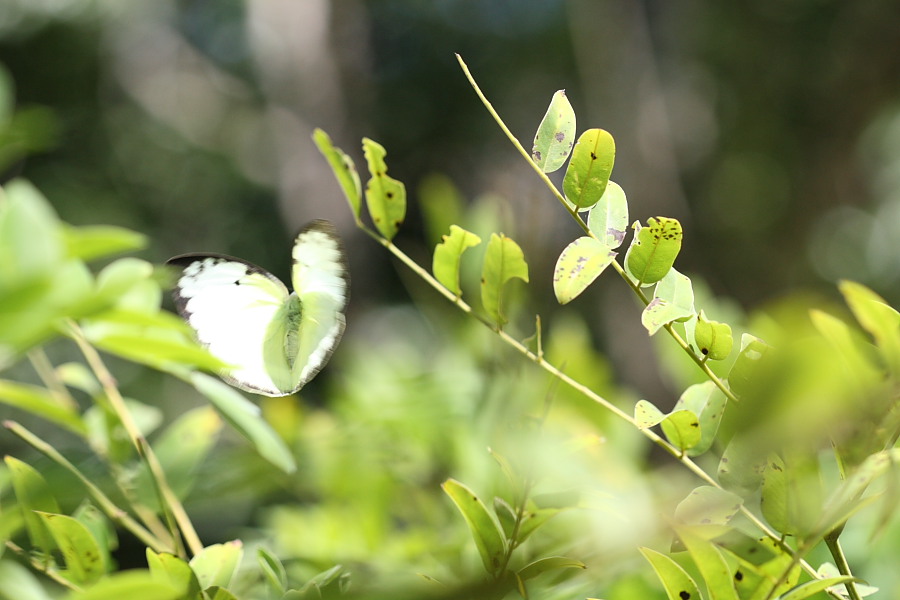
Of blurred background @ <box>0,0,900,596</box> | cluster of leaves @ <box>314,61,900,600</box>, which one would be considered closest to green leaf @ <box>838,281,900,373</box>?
cluster of leaves @ <box>314,61,900,600</box>

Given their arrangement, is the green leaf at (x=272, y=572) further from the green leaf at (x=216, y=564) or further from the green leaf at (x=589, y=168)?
the green leaf at (x=589, y=168)

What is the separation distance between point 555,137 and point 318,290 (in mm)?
129

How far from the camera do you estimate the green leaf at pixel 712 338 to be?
20 centimetres

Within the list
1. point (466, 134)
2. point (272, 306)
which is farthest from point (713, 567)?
point (466, 134)

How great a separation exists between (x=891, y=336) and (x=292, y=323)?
23 centimetres

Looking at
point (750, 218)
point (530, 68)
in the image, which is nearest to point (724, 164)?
point (750, 218)

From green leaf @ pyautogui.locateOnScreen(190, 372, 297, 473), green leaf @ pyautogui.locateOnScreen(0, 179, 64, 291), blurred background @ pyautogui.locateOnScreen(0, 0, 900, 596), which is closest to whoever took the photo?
green leaf @ pyautogui.locateOnScreen(0, 179, 64, 291)

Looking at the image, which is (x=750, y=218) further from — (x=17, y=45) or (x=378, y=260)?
(x=17, y=45)

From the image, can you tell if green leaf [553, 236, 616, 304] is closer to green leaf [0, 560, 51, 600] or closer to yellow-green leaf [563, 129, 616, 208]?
yellow-green leaf [563, 129, 616, 208]

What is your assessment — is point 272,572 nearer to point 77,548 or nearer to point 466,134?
point 77,548

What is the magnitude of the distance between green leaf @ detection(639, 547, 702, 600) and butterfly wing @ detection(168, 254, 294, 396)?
17cm

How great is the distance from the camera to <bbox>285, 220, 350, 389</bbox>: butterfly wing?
30 cm

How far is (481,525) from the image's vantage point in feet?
0.65

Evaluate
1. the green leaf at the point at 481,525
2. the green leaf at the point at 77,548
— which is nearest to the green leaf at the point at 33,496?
the green leaf at the point at 77,548
